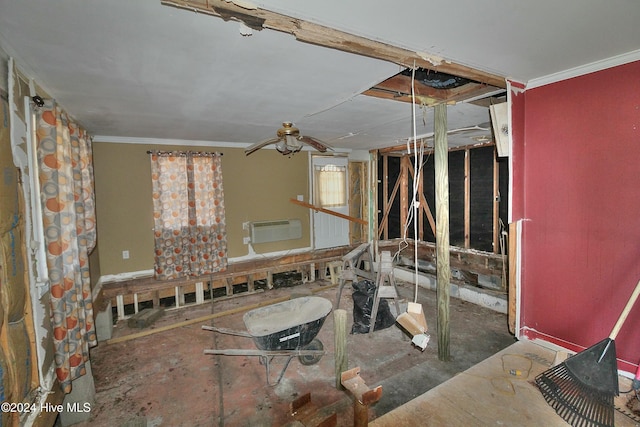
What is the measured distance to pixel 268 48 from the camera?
1.83m

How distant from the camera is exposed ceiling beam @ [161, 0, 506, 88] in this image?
139cm

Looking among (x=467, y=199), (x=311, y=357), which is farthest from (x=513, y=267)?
(x=467, y=199)

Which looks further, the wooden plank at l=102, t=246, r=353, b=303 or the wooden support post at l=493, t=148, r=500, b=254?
the wooden support post at l=493, t=148, r=500, b=254

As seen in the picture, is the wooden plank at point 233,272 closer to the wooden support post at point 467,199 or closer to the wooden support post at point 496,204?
the wooden support post at point 467,199

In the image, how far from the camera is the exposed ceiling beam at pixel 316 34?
1.39 m

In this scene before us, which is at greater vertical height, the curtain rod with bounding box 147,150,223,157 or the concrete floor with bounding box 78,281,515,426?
the curtain rod with bounding box 147,150,223,157

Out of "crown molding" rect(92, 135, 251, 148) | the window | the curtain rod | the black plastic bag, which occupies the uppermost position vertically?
"crown molding" rect(92, 135, 251, 148)

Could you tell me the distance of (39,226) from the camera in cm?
212

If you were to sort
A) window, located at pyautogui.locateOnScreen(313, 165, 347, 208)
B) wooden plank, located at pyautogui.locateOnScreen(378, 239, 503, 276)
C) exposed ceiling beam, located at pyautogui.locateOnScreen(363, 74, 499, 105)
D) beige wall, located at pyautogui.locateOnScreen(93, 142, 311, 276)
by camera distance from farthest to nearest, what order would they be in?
window, located at pyautogui.locateOnScreen(313, 165, 347, 208) → wooden plank, located at pyautogui.locateOnScreen(378, 239, 503, 276) → beige wall, located at pyautogui.locateOnScreen(93, 142, 311, 276) → exposed ceiling beam, located at pyautogui.locateOnScreen(363, 74, 499, 105)

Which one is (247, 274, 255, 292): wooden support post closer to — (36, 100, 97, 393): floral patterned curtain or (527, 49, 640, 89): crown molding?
(36, 100, 97, 393): floral patterned curtain

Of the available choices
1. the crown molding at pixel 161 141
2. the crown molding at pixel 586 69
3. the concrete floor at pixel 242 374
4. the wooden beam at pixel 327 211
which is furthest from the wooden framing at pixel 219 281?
the crown molding at pixel 586 69

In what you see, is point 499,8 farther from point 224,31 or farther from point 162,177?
point 162,177

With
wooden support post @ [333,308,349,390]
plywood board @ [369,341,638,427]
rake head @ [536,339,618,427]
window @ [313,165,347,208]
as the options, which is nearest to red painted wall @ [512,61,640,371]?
plywood board @ [369,341,638,427]

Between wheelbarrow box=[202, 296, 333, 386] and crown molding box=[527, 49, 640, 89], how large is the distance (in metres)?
2.99
